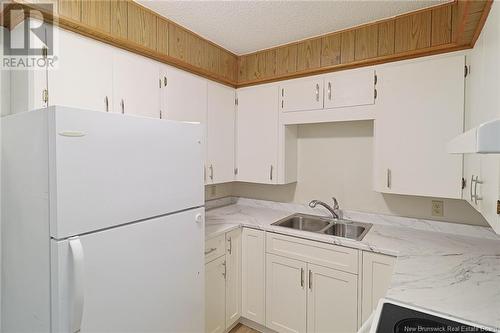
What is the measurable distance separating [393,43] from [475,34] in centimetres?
51

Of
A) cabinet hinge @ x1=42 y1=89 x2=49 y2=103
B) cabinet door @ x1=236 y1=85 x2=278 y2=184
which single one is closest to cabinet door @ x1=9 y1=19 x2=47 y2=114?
cabinet hinge @ x1=42 y1=89 x2=49 y2=103

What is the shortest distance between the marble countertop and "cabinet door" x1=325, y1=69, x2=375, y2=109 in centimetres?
95

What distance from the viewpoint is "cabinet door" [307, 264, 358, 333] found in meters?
1.80

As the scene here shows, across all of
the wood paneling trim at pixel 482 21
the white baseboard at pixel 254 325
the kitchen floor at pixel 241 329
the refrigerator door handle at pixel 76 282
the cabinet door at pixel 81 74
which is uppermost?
the wood paneling trim at pixel 482 21

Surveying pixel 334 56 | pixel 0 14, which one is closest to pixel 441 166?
pixel 334 56

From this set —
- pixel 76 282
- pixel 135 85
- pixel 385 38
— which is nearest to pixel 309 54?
pixel 385 38

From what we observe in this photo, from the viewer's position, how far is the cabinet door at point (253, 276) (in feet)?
7.14

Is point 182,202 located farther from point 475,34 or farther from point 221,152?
point 475,34

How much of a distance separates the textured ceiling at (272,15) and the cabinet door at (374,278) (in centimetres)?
162

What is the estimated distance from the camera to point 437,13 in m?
1.79

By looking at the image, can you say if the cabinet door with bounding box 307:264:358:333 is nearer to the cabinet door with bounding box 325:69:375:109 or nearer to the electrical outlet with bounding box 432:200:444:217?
the electrical outlet with bounding box 432:200:444:217

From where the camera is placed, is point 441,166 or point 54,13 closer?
point 54,13

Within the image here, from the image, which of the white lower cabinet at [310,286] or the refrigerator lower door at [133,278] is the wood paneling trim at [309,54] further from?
the refrigerator lower door at [133,278]

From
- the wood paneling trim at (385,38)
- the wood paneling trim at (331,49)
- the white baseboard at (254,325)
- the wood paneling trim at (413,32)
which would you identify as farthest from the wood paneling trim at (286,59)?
the white baseboard at (254,325)
